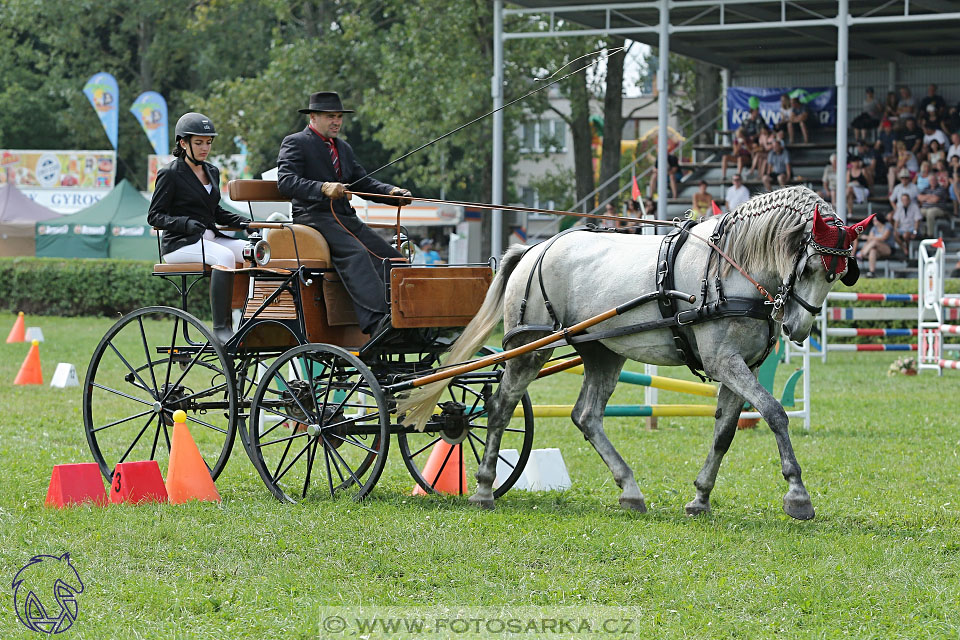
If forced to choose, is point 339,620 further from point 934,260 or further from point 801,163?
point 801,163

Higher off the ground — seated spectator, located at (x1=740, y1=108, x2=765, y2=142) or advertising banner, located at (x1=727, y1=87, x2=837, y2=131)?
advertising banner, located at (x1=727, y1=87, x2=837, y2=131)

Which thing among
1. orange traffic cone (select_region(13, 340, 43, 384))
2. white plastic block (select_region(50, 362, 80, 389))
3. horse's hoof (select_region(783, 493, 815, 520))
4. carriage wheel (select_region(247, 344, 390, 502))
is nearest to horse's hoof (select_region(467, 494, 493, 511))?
carriage wheel (select_region(247, 344, 390, 502))

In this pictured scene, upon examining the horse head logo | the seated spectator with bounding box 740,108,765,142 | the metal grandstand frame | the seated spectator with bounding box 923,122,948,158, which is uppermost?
the metal grandstand frame

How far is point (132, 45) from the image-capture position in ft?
159

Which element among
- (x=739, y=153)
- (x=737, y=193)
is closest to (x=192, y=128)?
(x=737, y=193)

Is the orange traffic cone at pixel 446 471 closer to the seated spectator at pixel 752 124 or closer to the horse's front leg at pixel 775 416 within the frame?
the horse's front leg at pixel 775 416

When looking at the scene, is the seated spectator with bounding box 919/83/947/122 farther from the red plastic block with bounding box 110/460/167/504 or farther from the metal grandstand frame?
the red plastic block with bounding box 110/460/167/504

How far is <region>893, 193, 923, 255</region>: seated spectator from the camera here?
21.5 m

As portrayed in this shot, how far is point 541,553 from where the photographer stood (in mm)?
6051

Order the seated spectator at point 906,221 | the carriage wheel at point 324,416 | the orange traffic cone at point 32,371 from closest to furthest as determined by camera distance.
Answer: the carriage wheel at point 324,416, the orange traffic cone at point 32,371, the seated spectator at point 906,221

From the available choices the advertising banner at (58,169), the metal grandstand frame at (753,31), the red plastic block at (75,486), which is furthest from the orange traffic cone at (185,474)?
the advertising banner at (58,169)

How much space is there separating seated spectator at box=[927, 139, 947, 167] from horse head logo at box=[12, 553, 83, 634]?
767 inches

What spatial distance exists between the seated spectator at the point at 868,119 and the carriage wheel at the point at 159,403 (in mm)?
14635

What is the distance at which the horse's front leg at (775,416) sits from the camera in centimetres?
657
